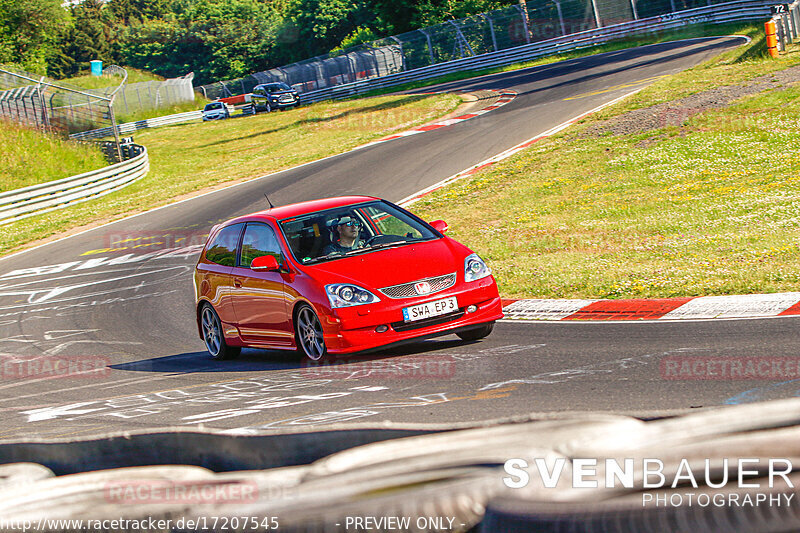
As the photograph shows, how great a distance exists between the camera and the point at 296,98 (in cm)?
5759

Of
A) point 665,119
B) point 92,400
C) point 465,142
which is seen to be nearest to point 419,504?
point 92,400

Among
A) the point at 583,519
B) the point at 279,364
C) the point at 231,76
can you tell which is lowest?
the point at 279,364

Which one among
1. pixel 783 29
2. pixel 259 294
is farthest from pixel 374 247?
pixel 783 29

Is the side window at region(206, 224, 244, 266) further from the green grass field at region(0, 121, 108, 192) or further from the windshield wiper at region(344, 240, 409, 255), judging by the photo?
the green grass field at region(0, 121, 108, 192)

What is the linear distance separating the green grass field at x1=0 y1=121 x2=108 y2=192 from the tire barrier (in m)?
32.8

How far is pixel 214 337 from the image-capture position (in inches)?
414

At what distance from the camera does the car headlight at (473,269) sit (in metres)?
8.70

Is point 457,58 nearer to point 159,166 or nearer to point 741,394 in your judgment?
point 159,166

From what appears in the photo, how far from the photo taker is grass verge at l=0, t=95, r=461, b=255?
27545 mm

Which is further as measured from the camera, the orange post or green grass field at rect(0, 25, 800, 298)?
the orange post

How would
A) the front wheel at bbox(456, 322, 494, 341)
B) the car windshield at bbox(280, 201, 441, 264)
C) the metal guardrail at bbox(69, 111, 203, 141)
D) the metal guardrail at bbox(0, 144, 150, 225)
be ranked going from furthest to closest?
1. the metal guardrail at bbox(69, 111, 203, 141)
2. the metal guardrail at bbox(0, 144, 150, 225)
3. the car windshield at bbox(280, 201, 441, 264)
4. the front wheel at bbox(456, 322, 494, 341)

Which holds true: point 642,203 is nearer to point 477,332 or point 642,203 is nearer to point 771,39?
point 477,332

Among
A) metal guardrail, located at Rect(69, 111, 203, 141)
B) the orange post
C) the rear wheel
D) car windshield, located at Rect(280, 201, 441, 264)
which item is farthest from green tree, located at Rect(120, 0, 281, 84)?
car windshield, located at Rect(280, 201, 441, 264)

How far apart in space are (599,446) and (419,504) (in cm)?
59
